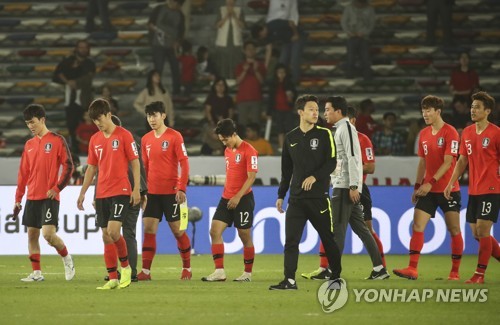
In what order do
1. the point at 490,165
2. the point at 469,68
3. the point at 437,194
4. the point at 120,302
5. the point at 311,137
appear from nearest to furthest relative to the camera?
the point at 120,302 → the point at 311,137 → the point at 490,165 → the point at 437,194 → the point at 469,68

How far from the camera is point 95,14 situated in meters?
29.4

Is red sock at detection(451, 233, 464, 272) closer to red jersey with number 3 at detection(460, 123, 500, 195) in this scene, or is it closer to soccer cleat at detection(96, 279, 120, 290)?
red jersey with number 3 at detection(460, 123, 500, 195)

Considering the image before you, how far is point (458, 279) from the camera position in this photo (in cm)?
1476

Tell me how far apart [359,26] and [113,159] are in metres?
14.2

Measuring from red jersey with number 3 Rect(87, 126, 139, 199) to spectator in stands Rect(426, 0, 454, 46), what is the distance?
15394mm

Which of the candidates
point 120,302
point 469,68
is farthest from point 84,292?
point 469,68

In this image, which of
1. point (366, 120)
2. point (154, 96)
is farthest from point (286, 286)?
point (154, 96)

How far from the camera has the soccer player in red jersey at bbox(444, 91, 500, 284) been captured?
1384cm

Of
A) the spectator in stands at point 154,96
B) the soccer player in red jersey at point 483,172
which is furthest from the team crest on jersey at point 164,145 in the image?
the spectator in stands at point 154,96

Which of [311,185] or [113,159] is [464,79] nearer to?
[311,185]

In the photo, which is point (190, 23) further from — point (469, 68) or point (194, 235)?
point (194, 235)

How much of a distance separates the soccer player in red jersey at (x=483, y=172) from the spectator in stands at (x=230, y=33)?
12920mm

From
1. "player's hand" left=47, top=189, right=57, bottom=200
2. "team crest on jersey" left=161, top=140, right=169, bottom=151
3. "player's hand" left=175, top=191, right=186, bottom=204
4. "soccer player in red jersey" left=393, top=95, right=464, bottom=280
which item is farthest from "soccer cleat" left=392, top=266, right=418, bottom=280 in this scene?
"player's hand" left=47, top=189, right=57, bottom=200

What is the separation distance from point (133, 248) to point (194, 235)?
581 centimetres
